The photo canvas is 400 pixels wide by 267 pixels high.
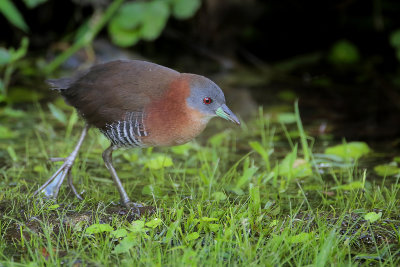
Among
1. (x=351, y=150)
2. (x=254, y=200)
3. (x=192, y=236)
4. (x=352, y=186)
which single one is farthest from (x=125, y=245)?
(x=351, y=150)

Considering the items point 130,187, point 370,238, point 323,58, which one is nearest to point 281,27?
point 323,58

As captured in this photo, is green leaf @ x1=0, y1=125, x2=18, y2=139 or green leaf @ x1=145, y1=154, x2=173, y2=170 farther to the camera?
green leaf @ x1=0, y1=125, x2=18, y2=139

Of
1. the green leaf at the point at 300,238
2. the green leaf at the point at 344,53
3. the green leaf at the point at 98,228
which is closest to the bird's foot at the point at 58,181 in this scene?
the green leaf at the point at 98,228

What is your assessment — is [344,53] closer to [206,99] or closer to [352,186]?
[352,186]

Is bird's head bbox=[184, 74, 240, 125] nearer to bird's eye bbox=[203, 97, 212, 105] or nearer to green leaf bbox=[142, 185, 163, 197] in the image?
bird's eye bbox=[203, 97, 212, 105]

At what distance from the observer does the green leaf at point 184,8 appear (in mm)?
6305

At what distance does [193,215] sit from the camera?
3129mm

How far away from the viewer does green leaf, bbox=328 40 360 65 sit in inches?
305

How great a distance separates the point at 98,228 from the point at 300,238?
3.33 feet

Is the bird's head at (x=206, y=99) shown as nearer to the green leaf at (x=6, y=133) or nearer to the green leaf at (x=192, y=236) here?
the green leaf at (x=192, y=236)

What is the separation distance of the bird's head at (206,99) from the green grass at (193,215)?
14.6 inches

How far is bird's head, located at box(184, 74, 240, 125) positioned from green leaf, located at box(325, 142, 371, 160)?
4.68 feet

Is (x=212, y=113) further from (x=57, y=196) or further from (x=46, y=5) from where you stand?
(x=46, y=5)

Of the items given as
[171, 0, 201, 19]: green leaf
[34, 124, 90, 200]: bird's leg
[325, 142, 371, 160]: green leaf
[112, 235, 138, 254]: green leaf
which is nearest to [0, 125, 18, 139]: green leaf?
[34, 124, 90, 200]: bird's leg
